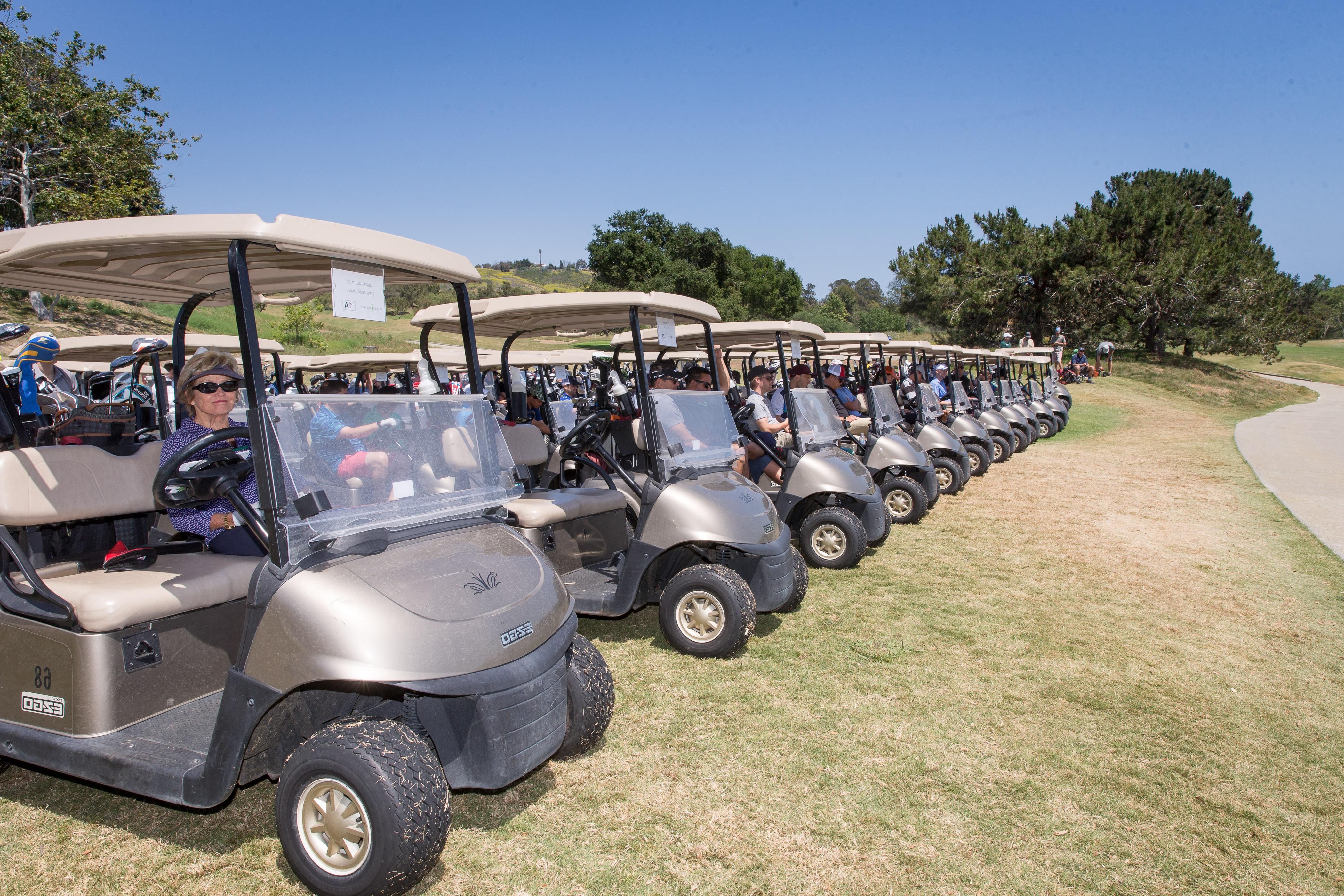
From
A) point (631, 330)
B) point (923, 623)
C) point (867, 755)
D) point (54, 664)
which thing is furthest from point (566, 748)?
point (923, 623)

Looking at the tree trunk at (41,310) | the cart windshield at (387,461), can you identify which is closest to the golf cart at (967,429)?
the cart windshield at (387,461)

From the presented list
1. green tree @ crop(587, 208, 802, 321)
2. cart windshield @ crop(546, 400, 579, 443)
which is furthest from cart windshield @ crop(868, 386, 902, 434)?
green tree @ crop(587, 208, 802, 321)

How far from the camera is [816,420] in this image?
→ 6805 millimetres

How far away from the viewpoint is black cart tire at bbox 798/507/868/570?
6.09 metres

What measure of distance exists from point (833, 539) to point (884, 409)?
2.66 metres

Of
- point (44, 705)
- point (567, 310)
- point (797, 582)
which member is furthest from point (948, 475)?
point (44, 705)

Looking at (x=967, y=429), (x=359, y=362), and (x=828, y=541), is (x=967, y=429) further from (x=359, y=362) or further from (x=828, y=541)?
(x=359, y=362)

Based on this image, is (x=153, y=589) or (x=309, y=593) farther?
(x=153, y=589)

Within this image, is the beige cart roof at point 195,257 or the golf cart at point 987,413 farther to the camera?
the golf cart at point 987,413

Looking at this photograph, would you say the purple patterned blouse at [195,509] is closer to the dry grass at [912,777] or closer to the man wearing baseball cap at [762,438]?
the dry grass at [912,777]

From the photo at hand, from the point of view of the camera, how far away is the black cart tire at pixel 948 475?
954 centimetres

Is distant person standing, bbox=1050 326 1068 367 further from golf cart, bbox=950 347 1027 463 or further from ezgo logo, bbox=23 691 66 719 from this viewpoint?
ezgo logo, bbox=23 691 66 719

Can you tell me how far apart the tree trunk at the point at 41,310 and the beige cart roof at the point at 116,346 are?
70.0 feet

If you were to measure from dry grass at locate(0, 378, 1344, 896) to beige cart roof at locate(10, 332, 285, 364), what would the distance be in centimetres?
413
